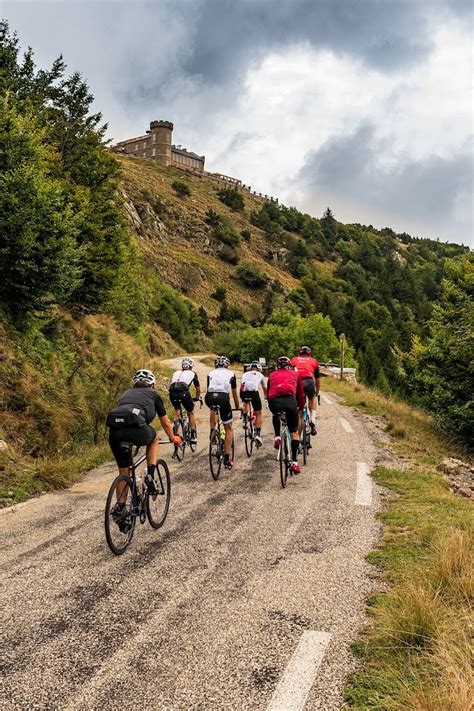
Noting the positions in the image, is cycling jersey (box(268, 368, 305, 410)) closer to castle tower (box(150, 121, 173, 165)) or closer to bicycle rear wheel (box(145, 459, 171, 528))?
bicycle rear wheel (box(145, 459, 171, 528))

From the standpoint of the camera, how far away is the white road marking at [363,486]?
8.04m

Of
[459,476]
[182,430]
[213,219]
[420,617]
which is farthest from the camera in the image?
[213,219]

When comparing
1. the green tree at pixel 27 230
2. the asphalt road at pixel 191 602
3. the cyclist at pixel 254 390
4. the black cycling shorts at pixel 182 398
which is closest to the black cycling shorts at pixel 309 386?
the cyclist at pixel 254 390

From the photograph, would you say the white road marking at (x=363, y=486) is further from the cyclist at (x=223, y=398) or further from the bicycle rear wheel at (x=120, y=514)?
the bicycle rear wheel at (x=120, y=514)

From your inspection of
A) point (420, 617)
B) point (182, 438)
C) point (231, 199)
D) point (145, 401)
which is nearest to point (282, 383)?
point (182, 438)

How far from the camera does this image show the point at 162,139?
158875mm

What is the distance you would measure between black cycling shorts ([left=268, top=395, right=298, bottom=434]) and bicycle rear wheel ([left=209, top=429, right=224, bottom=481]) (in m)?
1.32

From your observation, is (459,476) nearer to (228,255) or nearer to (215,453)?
(215,453)

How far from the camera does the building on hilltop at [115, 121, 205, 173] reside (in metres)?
159

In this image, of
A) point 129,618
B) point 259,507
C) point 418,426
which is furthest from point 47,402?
point 418,426

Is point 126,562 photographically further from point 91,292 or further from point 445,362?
point 445,362

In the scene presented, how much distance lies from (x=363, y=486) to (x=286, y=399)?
2.14 m

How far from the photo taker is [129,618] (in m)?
4.45

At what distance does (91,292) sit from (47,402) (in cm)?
954
